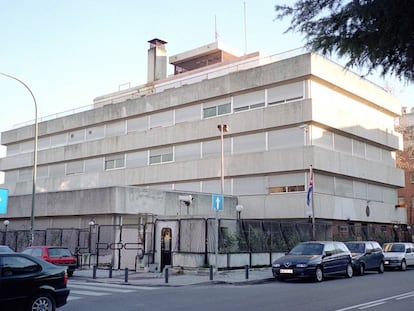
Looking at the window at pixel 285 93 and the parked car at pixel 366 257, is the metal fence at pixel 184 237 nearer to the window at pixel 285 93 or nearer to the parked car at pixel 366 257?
the parked car at pixel 366 257

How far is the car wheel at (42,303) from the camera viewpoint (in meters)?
10.8

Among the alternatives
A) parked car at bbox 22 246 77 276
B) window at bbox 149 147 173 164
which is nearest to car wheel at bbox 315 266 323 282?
parked car at bbox 22 246 77 276

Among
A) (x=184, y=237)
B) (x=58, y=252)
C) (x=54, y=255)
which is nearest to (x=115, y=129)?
(x=184, y=237)

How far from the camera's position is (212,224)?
24516 millimetres

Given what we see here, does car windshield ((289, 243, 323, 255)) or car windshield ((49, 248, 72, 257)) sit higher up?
car windshield ((289, 243, 323, 255))

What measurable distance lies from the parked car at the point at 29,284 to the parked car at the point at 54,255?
11710 millimetres

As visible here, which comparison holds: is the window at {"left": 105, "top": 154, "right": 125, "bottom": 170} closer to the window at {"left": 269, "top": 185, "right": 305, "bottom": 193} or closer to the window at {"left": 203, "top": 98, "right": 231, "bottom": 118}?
the window at {"left": 203, "top": 98, "right": 231, "bottom": 118}

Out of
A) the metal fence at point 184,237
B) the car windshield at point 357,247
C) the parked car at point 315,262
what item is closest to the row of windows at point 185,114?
the metal fence at point 184,237

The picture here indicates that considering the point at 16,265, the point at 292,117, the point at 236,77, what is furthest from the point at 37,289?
the point at 236,77

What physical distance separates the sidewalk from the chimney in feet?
110

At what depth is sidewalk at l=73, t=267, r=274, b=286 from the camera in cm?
2024

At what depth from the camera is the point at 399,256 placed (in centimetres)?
2734

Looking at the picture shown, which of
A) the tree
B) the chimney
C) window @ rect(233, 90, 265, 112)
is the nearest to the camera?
the tree

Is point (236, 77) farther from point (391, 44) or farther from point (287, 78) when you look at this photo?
point (391, 44)
